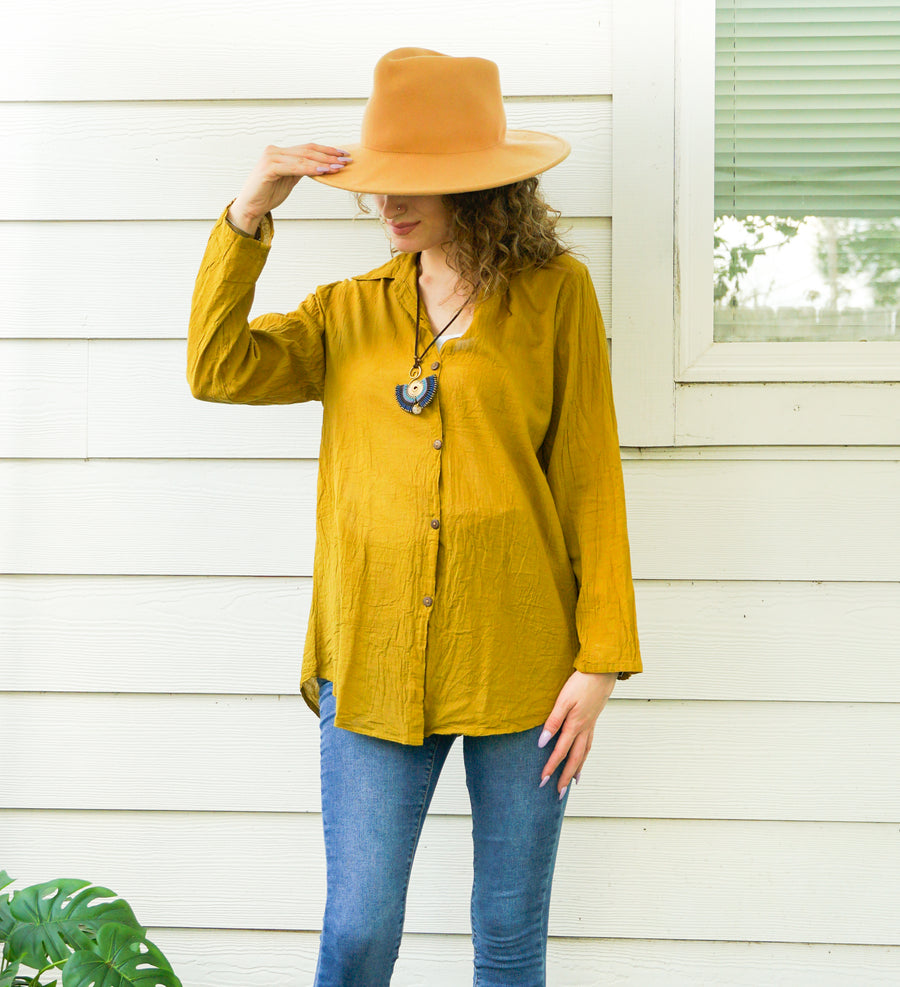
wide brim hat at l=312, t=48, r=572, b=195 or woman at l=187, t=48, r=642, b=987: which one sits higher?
wide brim hat at l=312, t=48, r=572, b=195

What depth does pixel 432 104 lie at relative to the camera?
3.54 feet

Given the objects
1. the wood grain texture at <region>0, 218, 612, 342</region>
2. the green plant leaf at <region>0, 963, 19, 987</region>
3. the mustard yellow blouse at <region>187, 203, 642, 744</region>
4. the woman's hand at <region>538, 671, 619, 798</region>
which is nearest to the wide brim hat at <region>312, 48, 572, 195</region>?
the mustard yellow blouse at <region>187, 203, 642, 744</region>

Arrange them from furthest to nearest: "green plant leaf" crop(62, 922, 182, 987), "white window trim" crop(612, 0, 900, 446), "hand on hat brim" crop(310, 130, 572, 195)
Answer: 1. "white window trim" crop(612, 0, 900, 446)
2. "green plant leaf" crop(62, 922, 182, 987)
3. "hand on hat brim" crop(310, 130, 572, 195)

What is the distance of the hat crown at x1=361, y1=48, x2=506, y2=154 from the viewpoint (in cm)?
107

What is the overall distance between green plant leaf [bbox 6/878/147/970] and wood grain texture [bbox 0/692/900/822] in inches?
9.9

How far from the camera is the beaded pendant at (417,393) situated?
1075 mm

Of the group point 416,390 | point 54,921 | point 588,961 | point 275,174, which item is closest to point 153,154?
point 275,174

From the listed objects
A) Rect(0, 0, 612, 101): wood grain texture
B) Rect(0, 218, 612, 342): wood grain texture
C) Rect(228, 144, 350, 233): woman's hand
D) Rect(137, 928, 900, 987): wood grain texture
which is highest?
Rect(0, 0, 612, 101): wood grain texture

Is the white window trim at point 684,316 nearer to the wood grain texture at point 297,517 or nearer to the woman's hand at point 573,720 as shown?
the wood grain texture at point 297,517

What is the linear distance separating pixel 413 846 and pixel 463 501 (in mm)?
450

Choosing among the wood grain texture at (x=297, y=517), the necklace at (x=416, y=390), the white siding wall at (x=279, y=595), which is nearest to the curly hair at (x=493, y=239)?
the necklace at (x=416, y=390)

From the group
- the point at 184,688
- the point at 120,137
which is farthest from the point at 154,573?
the point at 120,137

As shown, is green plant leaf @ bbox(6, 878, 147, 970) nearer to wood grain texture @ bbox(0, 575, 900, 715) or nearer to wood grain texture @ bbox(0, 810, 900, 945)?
wood grain texture @ bbox(0, 810, 900, 945)

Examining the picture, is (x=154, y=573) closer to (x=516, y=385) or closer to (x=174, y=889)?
(x=174, y=889)
